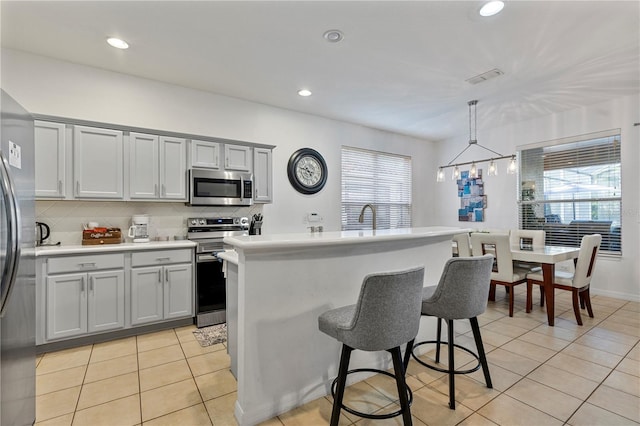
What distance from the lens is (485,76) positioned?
341 centimetres

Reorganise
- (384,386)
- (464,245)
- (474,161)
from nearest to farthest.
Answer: (384,386) → (464,245) → (474,161)

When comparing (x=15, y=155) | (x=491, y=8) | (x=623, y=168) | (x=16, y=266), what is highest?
(x=491, y=8)

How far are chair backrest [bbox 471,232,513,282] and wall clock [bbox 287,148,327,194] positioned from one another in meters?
2.33

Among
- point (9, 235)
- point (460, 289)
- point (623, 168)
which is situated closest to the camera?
point (9, 235)

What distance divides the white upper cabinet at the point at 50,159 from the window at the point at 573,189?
6365 millimetres

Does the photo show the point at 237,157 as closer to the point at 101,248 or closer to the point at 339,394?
the point at 101,248

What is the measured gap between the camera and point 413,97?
4039 millimetres

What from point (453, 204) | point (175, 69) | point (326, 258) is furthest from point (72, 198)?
point (453, 204)

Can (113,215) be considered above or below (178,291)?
above

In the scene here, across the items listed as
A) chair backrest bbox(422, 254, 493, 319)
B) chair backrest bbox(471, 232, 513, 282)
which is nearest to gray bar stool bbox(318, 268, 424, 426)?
chair backrest bbox(422, 254, 493, 319)

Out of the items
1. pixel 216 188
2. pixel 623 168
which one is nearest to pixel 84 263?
pixel 216 188

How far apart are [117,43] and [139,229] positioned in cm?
183

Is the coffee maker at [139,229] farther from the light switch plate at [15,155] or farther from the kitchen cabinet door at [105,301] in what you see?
the light switch plate at [15,155]

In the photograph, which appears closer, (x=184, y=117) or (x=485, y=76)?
(x=485, y=76)
